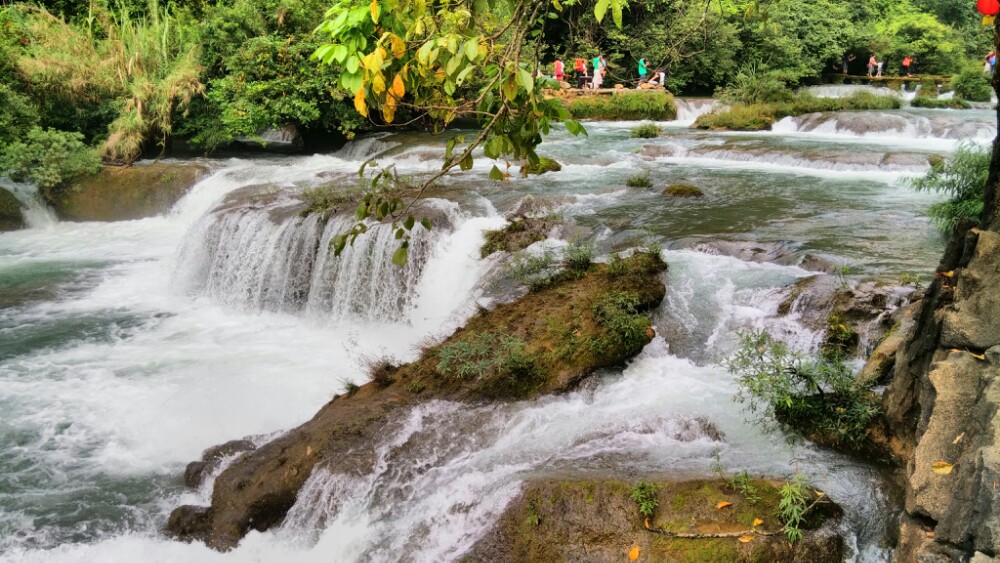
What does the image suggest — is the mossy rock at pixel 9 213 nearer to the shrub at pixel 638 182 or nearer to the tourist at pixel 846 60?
the shrub at pixel 638 182

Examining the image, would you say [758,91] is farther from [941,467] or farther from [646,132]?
[941,467]

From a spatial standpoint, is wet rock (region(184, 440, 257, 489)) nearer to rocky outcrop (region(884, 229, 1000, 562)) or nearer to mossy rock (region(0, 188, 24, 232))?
rocky outcrop (region(884, 229, 1000, 562))

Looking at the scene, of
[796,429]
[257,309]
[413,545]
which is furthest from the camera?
[257,309]

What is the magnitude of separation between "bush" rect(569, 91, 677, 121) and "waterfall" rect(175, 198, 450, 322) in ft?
43.9

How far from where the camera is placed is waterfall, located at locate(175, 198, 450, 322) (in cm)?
888

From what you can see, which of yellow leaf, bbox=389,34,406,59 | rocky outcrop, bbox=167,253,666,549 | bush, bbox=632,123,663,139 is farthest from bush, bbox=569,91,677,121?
yellow leaf, bbox=389,34,406,59

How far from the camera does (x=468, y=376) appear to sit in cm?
612

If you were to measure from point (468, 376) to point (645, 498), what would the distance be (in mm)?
2304

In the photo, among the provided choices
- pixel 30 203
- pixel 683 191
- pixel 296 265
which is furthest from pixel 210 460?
pixel 30 203

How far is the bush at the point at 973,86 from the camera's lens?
2289 cm

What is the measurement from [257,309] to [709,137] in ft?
40.1

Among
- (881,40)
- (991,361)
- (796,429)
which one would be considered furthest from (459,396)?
(881,40)

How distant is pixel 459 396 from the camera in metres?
5.97

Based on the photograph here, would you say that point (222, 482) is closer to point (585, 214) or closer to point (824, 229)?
point (585, 214)
